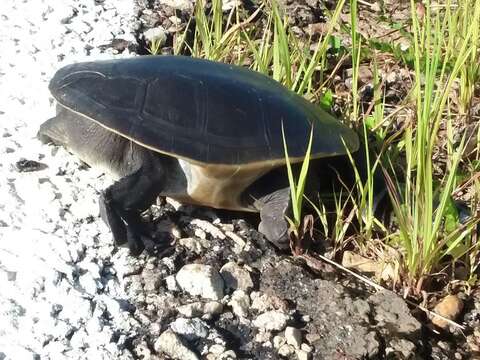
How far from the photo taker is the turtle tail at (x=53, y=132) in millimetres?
2603

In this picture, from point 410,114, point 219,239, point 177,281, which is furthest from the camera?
point 410,114

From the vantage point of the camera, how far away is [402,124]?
2980mm

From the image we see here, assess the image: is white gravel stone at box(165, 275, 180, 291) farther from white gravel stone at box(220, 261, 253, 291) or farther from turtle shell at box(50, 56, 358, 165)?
turtle shell at box(50, 56, 358, 165)

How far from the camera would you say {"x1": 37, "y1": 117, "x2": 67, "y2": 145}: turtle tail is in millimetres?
2603

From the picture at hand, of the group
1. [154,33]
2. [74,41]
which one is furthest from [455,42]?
[74,41]

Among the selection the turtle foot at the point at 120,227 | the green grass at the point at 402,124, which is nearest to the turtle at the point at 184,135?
the turtle foot at the point at 120,227

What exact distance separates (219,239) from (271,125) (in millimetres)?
362

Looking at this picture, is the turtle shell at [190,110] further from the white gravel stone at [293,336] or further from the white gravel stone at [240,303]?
the white gravel stone at [293,336]

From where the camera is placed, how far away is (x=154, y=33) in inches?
132

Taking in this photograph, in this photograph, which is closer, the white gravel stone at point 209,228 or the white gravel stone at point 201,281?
the white gravel stone at point 201,281

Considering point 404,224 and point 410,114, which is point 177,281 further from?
point 410,114

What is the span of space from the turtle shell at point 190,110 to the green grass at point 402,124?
146 mm

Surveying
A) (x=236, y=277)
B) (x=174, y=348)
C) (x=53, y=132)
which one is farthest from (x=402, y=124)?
A: (x=174, y=348)

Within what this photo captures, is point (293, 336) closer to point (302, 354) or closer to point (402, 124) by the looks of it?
point (302, 354)
